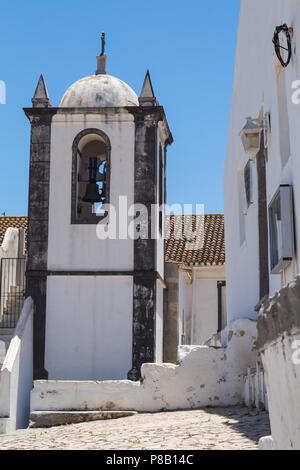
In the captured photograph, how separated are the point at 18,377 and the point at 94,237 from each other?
3.71m

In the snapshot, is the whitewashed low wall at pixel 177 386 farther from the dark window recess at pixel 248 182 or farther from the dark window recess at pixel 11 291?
the dark window recess at pixel 11 291

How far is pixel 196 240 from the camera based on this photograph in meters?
24.8

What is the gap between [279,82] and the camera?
9625 mm

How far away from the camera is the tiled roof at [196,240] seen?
23.2m

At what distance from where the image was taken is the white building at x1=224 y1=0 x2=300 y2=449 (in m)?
3.73

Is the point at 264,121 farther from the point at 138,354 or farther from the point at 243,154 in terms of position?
the point at 138,354

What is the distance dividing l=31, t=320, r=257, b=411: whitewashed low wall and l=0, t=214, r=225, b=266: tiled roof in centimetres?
1027

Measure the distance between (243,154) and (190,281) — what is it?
1055 cm

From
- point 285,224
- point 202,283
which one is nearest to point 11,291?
point 202,283

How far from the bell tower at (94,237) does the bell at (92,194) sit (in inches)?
1.0

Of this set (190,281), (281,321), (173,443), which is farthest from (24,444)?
(190,281)

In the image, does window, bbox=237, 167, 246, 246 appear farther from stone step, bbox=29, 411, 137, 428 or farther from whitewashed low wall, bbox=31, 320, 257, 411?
stone step, bbox=29, 411, 137, 428

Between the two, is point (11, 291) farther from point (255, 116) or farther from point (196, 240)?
point (196, 240)

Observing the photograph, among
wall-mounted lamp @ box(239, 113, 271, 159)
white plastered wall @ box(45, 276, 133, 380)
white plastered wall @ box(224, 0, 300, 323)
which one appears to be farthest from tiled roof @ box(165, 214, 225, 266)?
wall-mounted lamp @ box(239, 113, 271, 159)
